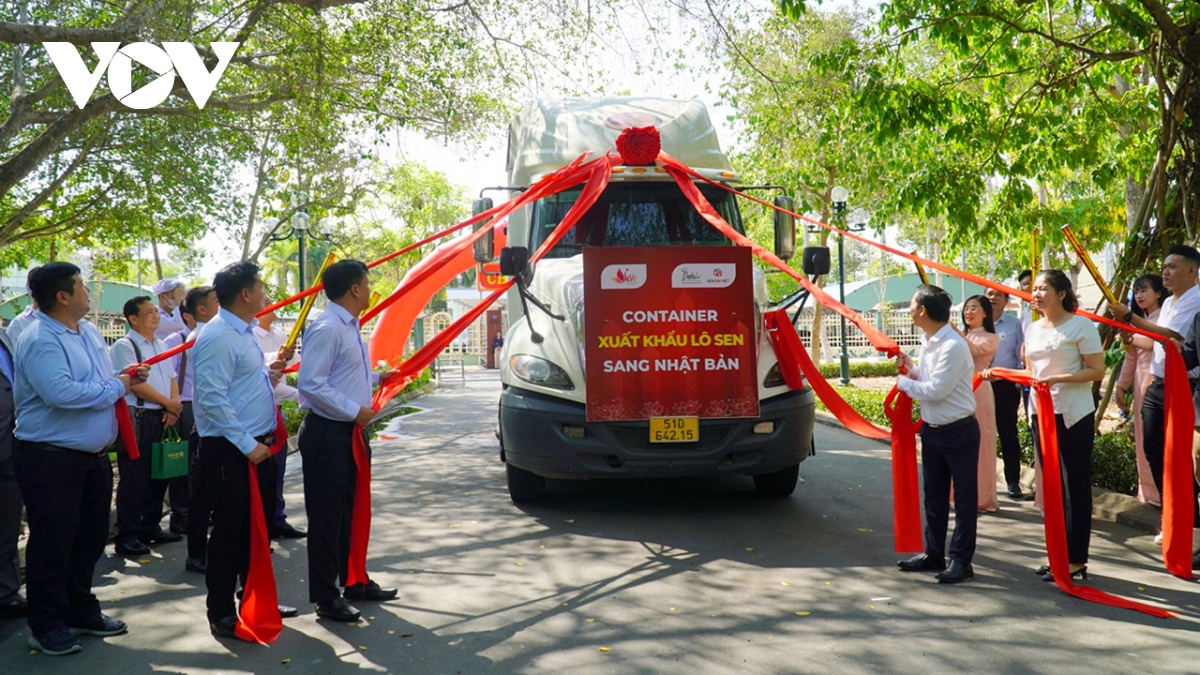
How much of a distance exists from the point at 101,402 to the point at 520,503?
3900 mm

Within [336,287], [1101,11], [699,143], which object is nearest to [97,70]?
[699,143]

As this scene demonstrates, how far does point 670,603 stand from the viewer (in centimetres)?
501

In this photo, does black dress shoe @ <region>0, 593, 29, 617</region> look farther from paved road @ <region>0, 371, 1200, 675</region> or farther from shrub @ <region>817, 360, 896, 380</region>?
shrub @ <region>817, 360, 896, 380</region>

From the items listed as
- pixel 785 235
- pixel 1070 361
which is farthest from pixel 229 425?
pixel 785 235

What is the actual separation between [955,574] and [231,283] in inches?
171

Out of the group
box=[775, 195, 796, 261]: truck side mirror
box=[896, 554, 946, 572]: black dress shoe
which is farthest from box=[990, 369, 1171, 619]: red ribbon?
box=[775, 195, 796, 261]: truck side mirror

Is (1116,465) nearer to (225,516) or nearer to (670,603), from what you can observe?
(670,603)

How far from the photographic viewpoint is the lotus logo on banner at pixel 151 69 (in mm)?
11383

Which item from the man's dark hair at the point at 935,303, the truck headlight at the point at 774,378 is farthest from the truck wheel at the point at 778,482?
the man's dark hair at the point at 935,303

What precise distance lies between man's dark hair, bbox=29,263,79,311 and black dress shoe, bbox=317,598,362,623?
202 cm

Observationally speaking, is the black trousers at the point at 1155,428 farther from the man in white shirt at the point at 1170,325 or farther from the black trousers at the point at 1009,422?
the black trousers at the point at 1009,422

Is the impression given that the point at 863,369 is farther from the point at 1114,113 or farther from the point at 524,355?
the point at 524,355

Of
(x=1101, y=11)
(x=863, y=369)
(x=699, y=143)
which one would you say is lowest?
(x=863, y=369)

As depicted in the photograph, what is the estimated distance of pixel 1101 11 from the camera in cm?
942
